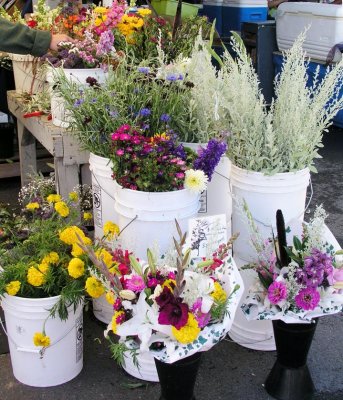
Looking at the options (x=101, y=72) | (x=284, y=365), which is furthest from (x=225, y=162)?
(x=284, y=365)

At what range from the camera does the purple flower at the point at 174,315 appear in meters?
1.65

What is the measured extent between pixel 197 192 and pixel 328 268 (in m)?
0.56

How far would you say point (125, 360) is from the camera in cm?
232

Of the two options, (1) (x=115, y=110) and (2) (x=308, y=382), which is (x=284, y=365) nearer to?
(2) (x=308, y=382)

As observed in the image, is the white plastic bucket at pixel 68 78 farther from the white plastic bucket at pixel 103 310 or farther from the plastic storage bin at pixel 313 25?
the plastic storage bin at pixel 313 25

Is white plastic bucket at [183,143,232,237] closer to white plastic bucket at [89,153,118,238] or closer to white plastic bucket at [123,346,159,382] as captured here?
white plastic bucket at [89,153,118,238]

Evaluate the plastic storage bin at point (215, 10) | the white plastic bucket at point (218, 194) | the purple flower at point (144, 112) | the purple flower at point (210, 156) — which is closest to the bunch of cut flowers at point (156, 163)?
the purple flower at point (210, 156)

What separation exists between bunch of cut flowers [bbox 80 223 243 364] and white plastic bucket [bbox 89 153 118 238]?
2.02 feet

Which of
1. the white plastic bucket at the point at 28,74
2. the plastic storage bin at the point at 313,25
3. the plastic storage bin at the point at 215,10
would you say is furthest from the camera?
the plastic storage bin at the point at 215,10

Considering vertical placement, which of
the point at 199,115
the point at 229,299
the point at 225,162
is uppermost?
the point at 199,115

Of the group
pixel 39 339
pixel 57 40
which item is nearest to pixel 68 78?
pixel 57 40

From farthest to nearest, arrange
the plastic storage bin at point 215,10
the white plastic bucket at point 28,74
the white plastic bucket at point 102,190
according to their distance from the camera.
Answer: the plastic storage bin at point 215,10 < the white plastic bucket at point 28,74 < the white plastic bucket at point 102,190

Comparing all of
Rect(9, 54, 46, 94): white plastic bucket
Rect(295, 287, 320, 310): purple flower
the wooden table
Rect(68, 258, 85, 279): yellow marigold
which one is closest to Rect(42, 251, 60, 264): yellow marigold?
Rect(68, 258, 85, 279): yellow marigold

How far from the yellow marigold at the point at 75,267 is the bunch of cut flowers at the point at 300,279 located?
643 millimetres
